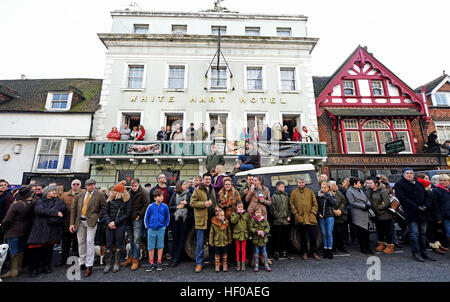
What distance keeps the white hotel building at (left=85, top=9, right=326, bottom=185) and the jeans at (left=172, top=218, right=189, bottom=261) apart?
308 inches

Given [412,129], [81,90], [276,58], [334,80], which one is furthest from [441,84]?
[81,90]

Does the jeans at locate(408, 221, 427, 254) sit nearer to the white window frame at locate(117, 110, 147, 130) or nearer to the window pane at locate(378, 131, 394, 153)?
the window pane at locate(378, 131, 394, 153)

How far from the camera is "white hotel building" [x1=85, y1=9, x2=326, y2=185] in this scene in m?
14.3

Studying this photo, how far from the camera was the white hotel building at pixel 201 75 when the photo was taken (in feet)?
46.8

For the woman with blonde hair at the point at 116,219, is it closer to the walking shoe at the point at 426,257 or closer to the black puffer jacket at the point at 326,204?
the black puffer jacket at the point at 326,204

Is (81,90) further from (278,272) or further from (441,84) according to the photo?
(441,84)

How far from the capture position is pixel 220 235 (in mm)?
4723

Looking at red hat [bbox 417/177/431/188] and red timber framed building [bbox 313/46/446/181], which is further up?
red timber framed building [bbox 313/46/446/181]

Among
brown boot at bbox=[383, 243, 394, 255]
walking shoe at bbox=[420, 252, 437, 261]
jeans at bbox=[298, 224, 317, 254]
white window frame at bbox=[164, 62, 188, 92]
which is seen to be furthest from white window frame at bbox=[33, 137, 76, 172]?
walking shoe at bbox=[420, 252, 437, 261]

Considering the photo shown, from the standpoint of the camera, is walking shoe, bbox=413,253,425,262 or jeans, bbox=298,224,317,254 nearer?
walking shoe, bbox=413,253,425,262

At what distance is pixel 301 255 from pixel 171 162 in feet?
30.8

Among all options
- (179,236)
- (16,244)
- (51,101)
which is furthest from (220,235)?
(51,101)

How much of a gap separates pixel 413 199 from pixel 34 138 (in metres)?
18.7

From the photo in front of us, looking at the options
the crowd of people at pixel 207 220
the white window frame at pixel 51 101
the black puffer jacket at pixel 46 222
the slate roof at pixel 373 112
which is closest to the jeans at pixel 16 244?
the crowd of people at pixel 207 220
